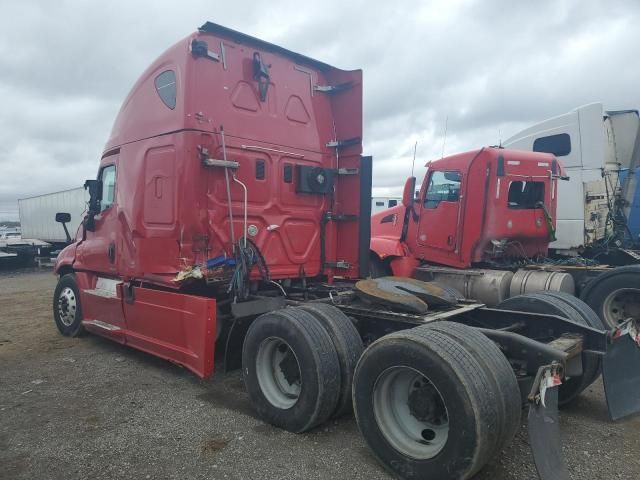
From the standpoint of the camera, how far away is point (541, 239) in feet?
24.9

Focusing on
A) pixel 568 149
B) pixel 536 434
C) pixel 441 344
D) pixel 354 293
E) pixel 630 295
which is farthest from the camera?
pixel 568 149

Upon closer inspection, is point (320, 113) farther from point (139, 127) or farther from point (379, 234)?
point (379, 234)

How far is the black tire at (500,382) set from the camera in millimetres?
2869

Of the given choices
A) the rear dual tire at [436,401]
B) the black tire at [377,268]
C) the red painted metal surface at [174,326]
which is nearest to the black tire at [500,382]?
the rear dual tire at [436,401]

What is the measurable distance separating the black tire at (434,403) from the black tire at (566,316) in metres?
1.65

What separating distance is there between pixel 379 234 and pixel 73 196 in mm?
18438

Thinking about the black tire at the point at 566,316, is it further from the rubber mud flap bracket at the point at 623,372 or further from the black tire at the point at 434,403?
the black tire at the point at 434,403

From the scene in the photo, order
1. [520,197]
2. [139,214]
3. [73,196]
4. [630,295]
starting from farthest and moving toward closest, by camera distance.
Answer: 1. [73,196]
2. [520,197]
3. [630,295]
4. [139,214]

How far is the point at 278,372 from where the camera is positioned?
420 centimetres

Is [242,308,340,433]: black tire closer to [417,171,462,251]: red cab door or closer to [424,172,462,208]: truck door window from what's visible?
[417,171,462,251]: red cab door

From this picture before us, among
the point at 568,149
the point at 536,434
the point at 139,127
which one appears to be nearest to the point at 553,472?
the point at 536,434

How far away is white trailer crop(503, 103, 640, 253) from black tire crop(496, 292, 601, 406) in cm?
392

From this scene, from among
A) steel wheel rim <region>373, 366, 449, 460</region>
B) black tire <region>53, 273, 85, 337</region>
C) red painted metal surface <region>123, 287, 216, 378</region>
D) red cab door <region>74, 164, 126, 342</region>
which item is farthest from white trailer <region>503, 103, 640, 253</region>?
black tire <region>53, 273, 85, 337</region>

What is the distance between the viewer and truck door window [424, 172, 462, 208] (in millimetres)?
7301
